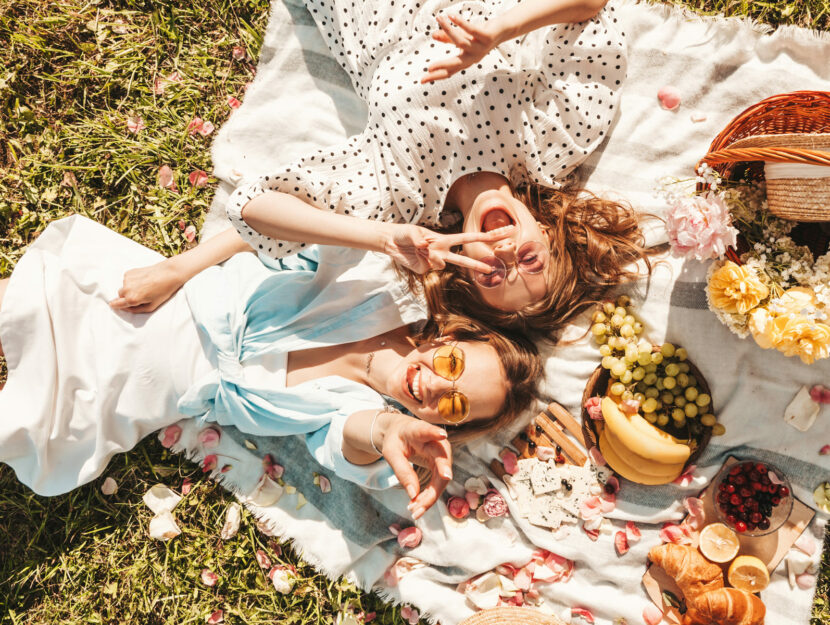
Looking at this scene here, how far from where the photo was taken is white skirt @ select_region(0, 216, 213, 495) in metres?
3.06

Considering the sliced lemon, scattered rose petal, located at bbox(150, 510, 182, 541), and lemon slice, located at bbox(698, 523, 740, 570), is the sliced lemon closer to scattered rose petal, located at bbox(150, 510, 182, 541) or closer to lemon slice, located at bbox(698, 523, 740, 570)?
lemon slice, located at bbox(698, 523, 740, 570)

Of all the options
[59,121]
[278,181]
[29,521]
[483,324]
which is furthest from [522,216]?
[29,521]

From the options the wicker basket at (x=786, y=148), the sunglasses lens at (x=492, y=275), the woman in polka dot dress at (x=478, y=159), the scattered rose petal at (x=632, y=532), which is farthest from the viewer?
the scattered rose petal at (x=632, y=532)

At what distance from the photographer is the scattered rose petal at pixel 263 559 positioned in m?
3.62

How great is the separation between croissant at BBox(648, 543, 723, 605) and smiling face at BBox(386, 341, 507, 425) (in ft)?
4.12

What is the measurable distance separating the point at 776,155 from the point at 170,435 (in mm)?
3548

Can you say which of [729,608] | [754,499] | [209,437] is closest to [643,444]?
[754,499]

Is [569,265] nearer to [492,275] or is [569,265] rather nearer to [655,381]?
[492,275]

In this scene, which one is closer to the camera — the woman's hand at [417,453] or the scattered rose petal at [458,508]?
the woman's hand at [417,453]

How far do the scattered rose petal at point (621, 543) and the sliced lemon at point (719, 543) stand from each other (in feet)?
1.27

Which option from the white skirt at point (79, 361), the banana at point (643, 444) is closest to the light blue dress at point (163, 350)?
the white skirt at point (79, 361)

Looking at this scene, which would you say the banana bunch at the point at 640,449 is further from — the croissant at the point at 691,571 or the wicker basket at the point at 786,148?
the wicker basket at the point at 786,148

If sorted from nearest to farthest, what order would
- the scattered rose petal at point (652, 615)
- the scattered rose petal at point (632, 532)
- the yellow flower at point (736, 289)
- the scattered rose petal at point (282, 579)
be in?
the yellow flower at point (736, 289) < the scattered rose petal at point (652, 615) < the scattered rose petal at point (632, 532) < the scattered rose petal at point (282, 579)

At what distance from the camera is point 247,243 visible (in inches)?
130
